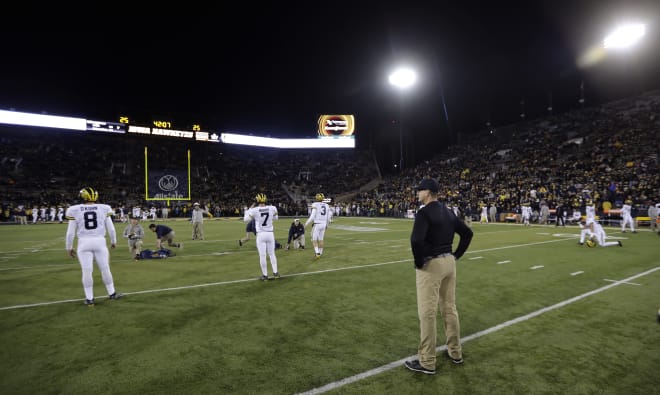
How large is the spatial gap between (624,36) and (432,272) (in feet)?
137

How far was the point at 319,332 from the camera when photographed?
478 centimetres

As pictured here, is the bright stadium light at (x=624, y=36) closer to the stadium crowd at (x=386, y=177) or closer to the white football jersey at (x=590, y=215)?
the stadium crowd at (x=386, y=177)

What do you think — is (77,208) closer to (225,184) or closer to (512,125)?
(225,184)

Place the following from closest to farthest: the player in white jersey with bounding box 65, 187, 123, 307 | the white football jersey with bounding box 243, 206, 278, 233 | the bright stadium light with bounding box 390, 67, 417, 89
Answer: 1. the player in white jersey with bounding box 65, 187, 123, 307
2. the white football jersey with bounding box 243, 206, 278, 233
3. the bright stadium light with bounding box 390, 67, 417, 89

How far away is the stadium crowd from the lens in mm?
29188

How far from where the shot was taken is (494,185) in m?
35.5

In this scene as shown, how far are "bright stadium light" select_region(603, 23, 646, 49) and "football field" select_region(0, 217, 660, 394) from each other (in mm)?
32404

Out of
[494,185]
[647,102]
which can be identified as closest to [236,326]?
[494,185]

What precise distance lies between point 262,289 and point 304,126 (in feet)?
179

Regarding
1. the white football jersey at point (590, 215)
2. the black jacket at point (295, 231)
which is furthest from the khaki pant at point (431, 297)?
the white football jersey at point (590, 215)

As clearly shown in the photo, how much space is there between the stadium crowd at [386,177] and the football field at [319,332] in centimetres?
2345

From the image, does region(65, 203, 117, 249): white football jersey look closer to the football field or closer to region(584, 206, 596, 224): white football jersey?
the football field

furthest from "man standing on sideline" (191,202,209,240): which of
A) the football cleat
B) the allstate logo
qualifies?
the allstate logo

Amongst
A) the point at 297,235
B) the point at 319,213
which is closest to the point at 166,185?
the point at 297,235
